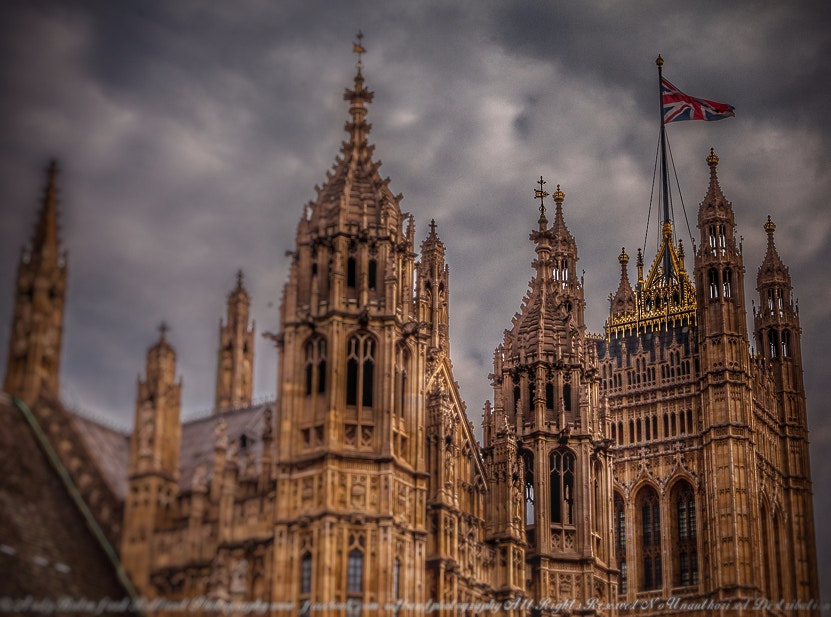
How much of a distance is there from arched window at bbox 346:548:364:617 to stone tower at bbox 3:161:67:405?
11640 mm

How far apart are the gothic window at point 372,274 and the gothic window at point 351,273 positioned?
0.51m

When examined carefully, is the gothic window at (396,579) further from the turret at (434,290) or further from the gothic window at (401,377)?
the turret at (434,290)

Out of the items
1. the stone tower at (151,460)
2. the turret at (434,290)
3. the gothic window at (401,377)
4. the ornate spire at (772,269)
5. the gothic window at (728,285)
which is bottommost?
the stone tower at (151,460)

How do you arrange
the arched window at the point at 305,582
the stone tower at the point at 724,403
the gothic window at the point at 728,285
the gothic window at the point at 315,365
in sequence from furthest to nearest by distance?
the gothic window at the point at 728,285 → the stone tower at the point at 724,403 → the gothic window at the point at 315,365 → the arched window at the point at 305,582

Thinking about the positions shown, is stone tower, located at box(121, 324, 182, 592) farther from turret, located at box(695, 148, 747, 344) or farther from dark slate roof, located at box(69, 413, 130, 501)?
turret, located at box(695, 148, 747, 344)

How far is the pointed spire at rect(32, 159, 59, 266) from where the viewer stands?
59.5 meters

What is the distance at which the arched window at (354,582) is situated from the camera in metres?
58.8

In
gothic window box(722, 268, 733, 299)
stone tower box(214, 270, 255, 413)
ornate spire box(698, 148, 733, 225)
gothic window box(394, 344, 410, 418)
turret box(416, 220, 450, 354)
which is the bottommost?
gothic window box(394, 344, 410, 418)

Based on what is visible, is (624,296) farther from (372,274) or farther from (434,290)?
(372,274)

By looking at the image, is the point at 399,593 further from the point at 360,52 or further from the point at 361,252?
the point at 360,52

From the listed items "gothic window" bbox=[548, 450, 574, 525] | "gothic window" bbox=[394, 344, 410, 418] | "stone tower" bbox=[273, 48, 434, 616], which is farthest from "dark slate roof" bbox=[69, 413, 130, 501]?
"gothic window" bbox=[548, 450, 574, 525]

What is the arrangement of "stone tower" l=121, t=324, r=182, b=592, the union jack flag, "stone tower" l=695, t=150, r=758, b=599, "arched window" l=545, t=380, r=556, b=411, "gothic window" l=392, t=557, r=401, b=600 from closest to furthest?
"stone tower" l=121, t=324, r=182, b=592
"gothic window" l=392, t=557, r=401, b=600
"arched window" l=545, t=380, r=556, b=411
the union jack flag
"stone tower" l=695, t=150, r=758, b=599

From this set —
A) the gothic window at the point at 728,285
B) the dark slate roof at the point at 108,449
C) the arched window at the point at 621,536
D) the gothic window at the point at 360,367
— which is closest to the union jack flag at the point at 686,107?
the gothic window at the point at 728,285

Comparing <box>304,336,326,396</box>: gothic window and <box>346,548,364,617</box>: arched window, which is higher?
<box>304,336,326,396</box>: gothic window
